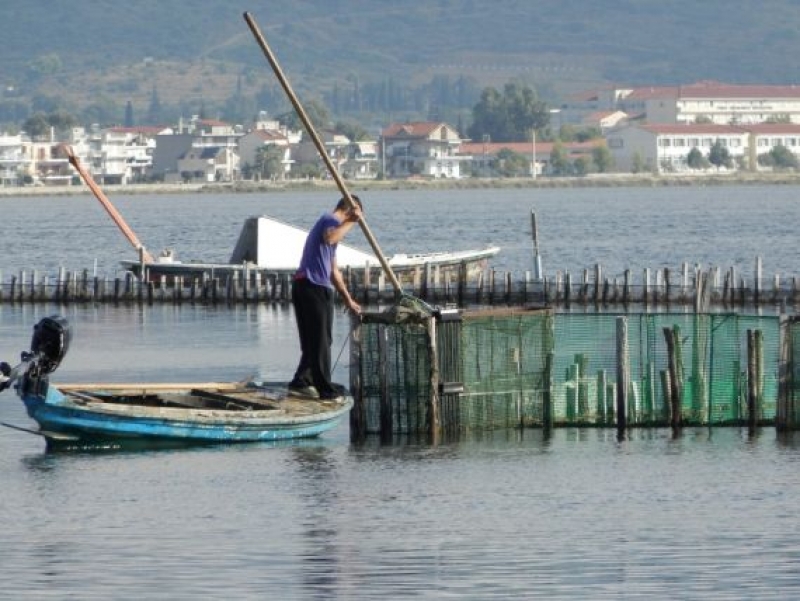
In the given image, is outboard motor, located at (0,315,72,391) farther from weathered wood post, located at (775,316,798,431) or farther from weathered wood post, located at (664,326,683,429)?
weathered wood post, located at (775,316,798,431)

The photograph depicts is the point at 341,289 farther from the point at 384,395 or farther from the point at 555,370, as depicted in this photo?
the point at 555,370

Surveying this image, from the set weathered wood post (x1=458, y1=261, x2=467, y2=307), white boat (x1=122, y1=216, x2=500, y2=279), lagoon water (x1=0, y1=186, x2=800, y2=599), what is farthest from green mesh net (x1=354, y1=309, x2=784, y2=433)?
white boat (x1=122, y1=216, x2=500, y2=279)

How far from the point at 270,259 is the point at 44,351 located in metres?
38.6

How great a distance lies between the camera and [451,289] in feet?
195

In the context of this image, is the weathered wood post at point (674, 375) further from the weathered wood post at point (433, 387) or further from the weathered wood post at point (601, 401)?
the weathered wood post at point (433, 387)

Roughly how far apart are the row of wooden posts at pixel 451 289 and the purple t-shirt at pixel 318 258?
23.7m

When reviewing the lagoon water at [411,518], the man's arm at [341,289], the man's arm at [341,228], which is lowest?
the lagoon water at [411,518]

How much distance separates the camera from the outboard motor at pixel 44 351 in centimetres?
2644

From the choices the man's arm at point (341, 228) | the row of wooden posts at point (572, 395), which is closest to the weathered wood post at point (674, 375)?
the row of wooden posts at point (572, 395)

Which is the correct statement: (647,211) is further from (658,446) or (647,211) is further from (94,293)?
(658,446)

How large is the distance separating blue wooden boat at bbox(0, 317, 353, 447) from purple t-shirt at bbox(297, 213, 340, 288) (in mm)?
1610

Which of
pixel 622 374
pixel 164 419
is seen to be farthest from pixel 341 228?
pixel 622 374

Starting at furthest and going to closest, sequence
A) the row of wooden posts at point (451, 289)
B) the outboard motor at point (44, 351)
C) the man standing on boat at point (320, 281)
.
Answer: the row of wooden posts at point (451, 289) → the man standing on boat at point (320, 281) → the outboard motor at point (44, 351)

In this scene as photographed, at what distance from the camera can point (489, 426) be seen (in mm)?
28781
